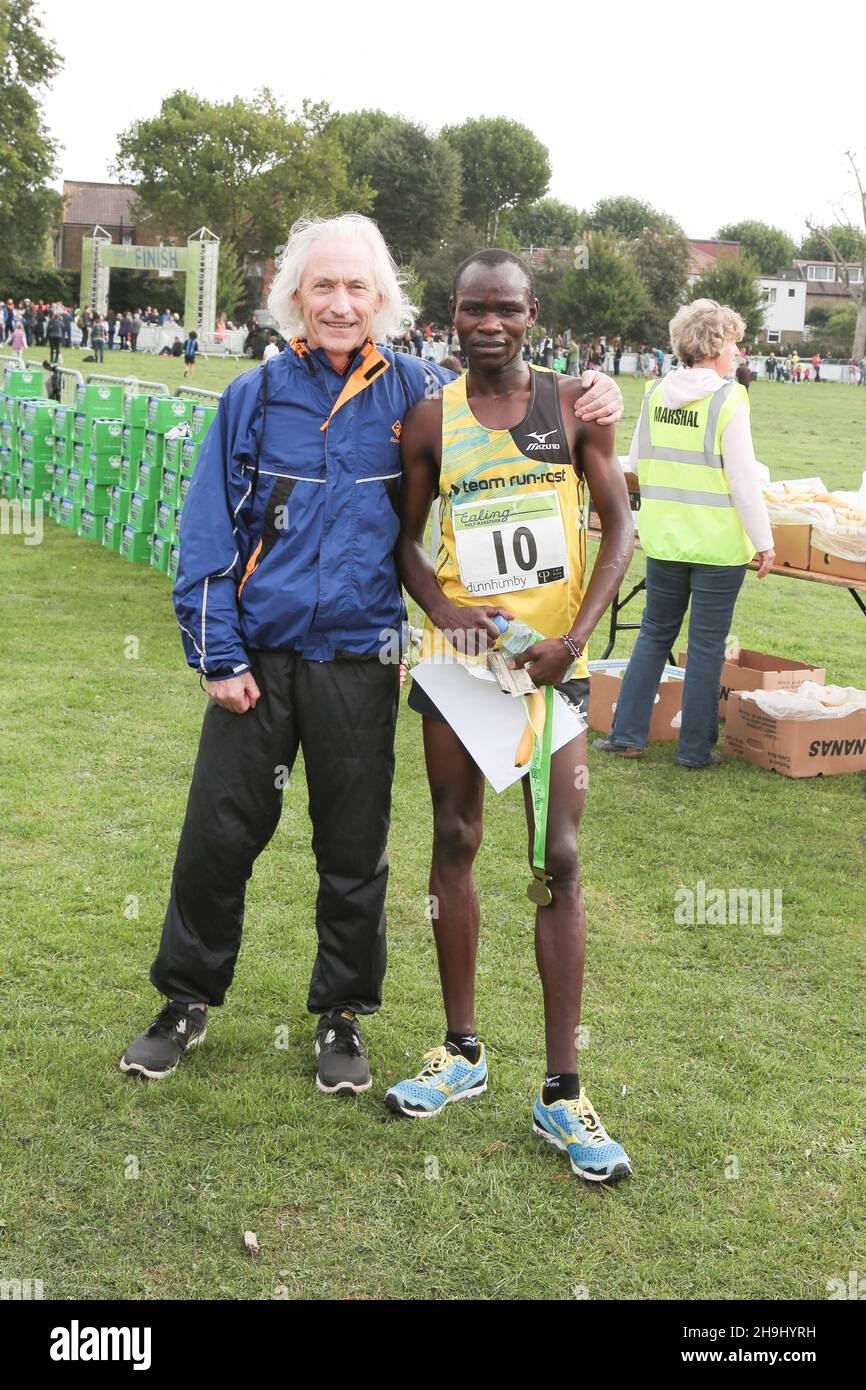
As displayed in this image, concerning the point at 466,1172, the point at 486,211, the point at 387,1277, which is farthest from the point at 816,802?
the point at 486,211

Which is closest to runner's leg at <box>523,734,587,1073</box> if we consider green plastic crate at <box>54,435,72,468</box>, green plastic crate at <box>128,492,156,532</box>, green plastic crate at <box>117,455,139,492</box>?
green plastic crate at <box>128,492,156,532</box>

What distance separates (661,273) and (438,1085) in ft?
247

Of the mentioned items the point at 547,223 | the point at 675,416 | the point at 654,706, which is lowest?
the point at 654,706

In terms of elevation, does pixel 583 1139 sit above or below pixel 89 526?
below

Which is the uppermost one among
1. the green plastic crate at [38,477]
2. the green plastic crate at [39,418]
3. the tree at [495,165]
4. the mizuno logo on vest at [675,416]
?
the tree at [495,165]

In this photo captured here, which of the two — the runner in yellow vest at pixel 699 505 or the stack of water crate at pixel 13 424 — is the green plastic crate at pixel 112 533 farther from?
the runner in yellow vest at pixel 699 505

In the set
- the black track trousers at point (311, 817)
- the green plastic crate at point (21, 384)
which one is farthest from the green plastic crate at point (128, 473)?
the black track trousers at point (311, 817)

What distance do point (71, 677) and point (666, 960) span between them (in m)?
4.53

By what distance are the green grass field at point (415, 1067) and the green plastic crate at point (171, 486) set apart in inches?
157

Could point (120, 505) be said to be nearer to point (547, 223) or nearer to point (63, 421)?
point (63, 421)

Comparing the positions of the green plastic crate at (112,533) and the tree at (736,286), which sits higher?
the tree at (736,286)

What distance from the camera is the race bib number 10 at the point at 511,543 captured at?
3.45 m

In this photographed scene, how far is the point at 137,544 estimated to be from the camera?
11.8 m

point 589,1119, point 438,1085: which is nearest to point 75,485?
point 438,1085
